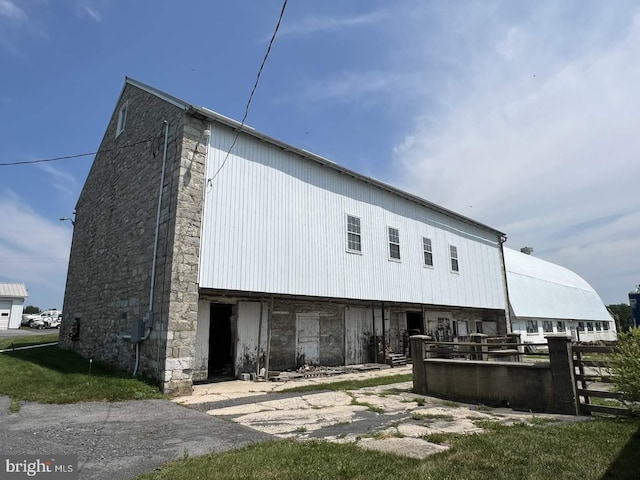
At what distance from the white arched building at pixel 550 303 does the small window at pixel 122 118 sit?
26.2m

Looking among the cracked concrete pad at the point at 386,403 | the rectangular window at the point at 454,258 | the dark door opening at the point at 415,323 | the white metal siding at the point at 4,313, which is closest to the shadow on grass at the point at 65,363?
the cracked concrete pad at the point at 386,403

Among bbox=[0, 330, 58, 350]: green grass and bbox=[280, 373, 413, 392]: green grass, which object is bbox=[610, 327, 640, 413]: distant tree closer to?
bbox=[280, 373, 413, 392]: green grass

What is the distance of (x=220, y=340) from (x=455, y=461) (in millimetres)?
11538

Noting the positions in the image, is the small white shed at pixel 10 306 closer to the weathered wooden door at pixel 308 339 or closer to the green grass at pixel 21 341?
the green grass at pixel 21 341

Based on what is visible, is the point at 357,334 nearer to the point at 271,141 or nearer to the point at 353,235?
the point at 353,235

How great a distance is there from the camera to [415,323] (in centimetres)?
2181

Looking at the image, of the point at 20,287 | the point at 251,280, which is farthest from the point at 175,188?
the point at 20,287

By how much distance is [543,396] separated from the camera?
8.16 meters

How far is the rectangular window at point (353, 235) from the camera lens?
1636 centimetres

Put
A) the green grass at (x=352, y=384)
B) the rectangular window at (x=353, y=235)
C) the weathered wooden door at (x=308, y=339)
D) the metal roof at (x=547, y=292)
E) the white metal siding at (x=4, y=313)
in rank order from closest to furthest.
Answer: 1. the green grass at (x=352, y=384)
2. the weathered wooden door at (x=308, y=339)
3. the rectangular window at (x=353, y=235)
4. the metal roof at (x=547, y=292)
5. the white metal siding at (x=4, y=313)

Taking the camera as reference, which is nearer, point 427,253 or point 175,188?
point 175,188

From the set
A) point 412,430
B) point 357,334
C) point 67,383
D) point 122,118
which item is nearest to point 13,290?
point 122,118

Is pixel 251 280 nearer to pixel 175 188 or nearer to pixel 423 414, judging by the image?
pixel 175 188

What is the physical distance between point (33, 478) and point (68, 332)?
626 inches
